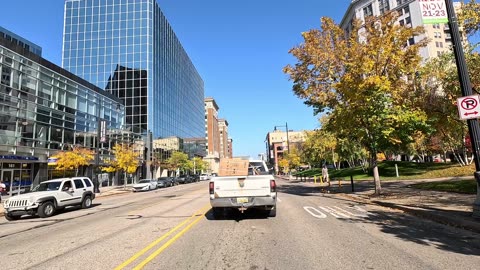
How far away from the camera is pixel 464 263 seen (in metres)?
5.77

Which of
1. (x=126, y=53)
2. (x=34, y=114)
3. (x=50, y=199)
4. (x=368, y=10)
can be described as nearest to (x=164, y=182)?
(x=34, y=114)

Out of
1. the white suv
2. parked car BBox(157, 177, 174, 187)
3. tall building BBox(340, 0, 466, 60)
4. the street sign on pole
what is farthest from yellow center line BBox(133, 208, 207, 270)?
tall building BBox(340, 0, 466, 60)

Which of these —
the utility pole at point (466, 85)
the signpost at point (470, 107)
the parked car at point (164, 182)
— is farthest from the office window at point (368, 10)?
the signpost at point (470, 107)

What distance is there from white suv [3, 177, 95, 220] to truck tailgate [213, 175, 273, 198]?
31.0 feet

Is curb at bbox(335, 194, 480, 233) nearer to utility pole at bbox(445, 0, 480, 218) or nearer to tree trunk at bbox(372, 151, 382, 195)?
utility pole at bbox(445, 0, 480, 218)

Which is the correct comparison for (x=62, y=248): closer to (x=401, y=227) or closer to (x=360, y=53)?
(x=401, y=227)

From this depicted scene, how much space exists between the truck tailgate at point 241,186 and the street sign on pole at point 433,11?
21.6ft

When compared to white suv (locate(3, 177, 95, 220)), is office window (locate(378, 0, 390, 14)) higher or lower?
higher

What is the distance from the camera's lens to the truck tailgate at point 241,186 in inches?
430

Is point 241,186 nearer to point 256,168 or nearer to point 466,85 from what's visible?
point 256,168

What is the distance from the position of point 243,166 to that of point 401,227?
5092 mm

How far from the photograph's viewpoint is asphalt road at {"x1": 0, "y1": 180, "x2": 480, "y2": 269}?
6074mm

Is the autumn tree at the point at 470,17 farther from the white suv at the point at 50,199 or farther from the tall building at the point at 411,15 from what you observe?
the tall building at the point at 411,15

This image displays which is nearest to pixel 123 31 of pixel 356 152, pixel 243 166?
pixel 356 152
